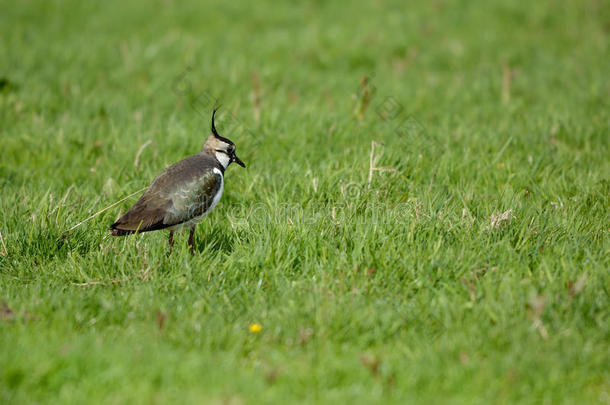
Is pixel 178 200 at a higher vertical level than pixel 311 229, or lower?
higher

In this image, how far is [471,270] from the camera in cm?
416

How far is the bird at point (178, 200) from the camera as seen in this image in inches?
175

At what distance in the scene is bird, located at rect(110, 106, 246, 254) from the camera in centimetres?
446

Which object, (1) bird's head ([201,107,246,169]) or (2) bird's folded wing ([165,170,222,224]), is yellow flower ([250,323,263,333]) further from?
(1) bird's head ([201,107,246,169])

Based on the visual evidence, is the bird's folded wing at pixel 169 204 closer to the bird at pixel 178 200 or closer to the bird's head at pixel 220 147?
the bird at pixel 178 200

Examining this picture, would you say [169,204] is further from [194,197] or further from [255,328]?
[255,328]

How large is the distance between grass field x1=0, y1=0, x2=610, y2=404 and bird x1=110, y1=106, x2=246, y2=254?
0.17m

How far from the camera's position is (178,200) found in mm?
4598

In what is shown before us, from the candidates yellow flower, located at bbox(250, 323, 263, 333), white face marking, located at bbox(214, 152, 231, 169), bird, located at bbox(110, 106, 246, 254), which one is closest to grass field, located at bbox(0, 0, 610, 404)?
yellow flower, located at bbox(250, 323, 263, 333)

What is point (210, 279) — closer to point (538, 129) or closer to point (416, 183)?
point (416, 183)

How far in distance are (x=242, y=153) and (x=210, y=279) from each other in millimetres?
2276

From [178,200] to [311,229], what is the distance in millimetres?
972

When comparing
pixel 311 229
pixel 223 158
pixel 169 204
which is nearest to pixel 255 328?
pixel 311 229

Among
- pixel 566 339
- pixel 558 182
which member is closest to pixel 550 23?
pixel 558 182
